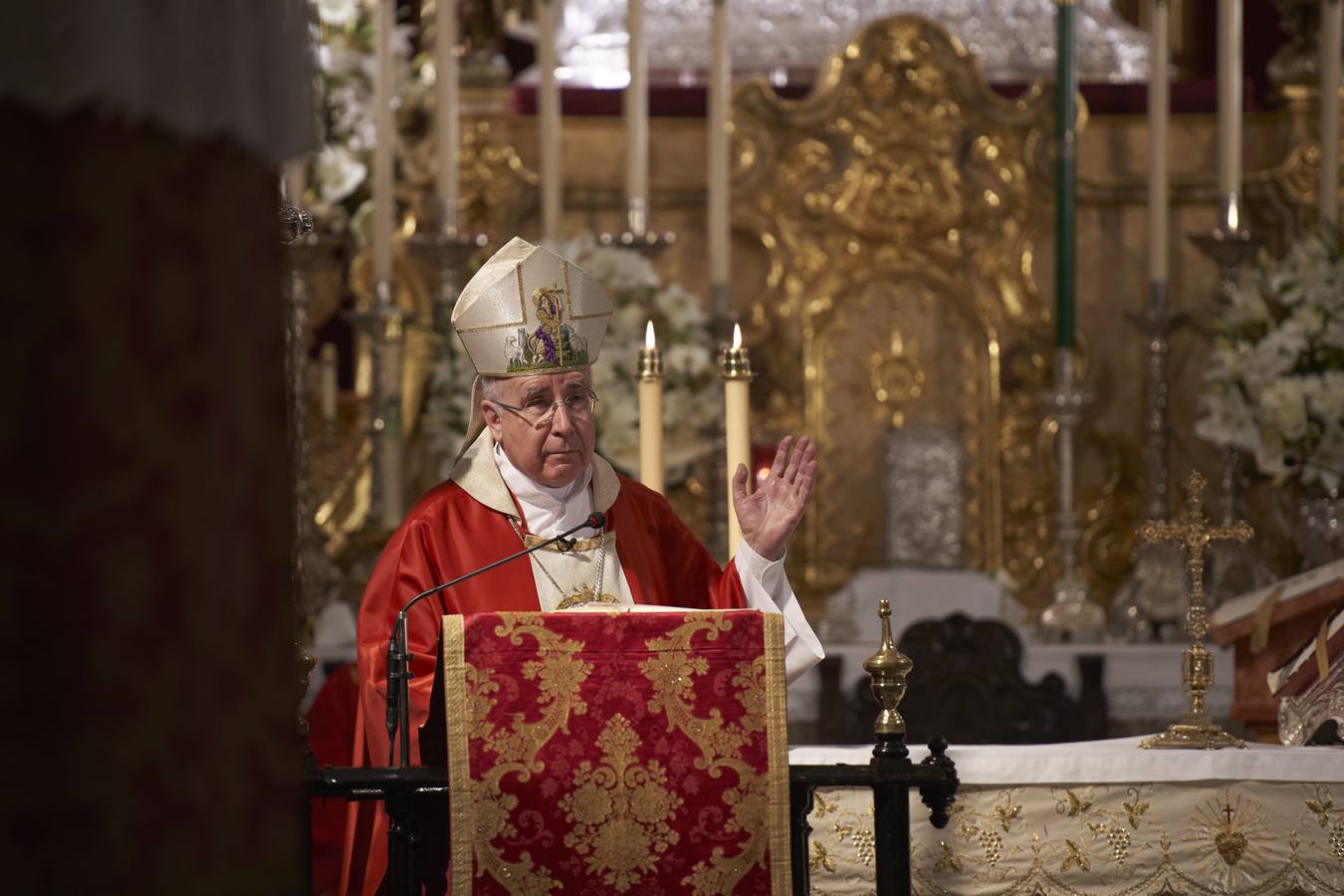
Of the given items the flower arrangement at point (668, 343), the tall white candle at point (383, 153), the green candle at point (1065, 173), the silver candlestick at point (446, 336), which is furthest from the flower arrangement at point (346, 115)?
the green candle at point (1065, 173)

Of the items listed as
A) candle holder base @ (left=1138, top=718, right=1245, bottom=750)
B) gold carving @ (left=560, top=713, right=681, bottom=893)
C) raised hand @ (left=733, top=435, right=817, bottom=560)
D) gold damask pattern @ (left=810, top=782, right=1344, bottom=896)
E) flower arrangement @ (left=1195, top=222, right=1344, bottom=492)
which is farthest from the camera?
flower arrangement @ (left=1195, top=222, right=1344, bottom=492)

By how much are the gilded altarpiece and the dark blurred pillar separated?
473 cm

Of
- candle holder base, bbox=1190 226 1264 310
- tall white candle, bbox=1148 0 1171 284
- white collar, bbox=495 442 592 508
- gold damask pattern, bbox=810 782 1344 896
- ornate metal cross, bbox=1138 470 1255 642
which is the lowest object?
gold damask pattern, bbox=810 782 1344 896

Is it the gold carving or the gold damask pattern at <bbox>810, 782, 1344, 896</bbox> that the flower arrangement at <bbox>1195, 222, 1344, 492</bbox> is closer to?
the gold damask pattern at <bbox>810, 782, 1344, 896</bbox>

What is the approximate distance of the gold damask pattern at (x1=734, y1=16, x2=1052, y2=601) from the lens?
613cm

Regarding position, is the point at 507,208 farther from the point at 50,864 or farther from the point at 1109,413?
the point at 50,864

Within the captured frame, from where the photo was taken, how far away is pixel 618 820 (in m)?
2.82

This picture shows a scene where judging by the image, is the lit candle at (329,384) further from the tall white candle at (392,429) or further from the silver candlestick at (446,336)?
the silver candlestick at (446,336)

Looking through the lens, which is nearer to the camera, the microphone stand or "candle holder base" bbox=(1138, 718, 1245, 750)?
the microphone stand

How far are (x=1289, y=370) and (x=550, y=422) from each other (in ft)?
8.20

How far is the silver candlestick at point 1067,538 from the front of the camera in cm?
559

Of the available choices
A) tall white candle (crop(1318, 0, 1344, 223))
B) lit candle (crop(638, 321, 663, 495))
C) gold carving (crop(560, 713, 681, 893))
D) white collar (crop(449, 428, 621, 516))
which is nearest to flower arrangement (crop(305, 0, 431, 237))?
white collar (crop(449, 428, 621, 516))

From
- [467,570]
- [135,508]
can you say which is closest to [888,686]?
[467,570]

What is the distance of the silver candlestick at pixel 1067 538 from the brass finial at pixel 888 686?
269 centimetres
